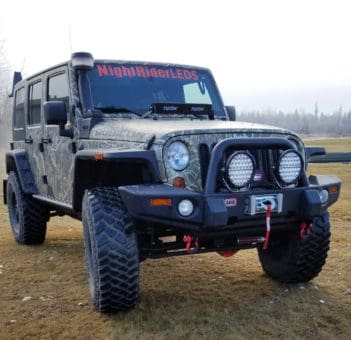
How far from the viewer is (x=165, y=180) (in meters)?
3.72

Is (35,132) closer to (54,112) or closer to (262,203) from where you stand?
(54,112)

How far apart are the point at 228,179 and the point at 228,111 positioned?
2242 millimetres

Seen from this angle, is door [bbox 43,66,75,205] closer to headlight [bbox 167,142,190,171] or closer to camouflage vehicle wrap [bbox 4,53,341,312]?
camouflage vehicle wrap [bbox 4,53,341,312]

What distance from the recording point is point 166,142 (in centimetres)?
372

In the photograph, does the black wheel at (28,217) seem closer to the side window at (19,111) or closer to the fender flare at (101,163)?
the side window at (19,111)

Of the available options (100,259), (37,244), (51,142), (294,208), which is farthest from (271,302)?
(37,244)

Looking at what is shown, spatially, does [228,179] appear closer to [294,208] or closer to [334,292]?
[294,208]

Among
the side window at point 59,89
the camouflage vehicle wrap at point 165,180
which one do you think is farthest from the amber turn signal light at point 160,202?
the side window at point 59,89

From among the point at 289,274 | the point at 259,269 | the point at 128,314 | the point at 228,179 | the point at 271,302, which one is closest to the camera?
the point at 228,179

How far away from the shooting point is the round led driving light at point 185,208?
3508 millimetres

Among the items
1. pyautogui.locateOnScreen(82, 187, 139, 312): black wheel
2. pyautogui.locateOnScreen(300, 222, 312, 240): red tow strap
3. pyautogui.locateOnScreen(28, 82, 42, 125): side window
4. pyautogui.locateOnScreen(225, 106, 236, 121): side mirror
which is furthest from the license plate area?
pyautogui.locateOnScreen(28, 82, 42, 125): side window

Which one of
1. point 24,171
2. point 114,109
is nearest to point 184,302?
point 114,109

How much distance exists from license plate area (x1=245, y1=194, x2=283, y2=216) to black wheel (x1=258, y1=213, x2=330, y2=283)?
67cm

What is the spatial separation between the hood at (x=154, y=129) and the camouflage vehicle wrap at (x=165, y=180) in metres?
0.01
